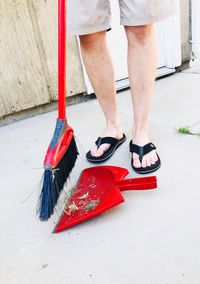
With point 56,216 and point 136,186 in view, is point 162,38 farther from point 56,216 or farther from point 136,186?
point 56,216

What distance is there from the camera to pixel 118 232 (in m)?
0.78

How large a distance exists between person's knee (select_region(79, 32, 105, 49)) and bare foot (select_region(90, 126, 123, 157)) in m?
0.32

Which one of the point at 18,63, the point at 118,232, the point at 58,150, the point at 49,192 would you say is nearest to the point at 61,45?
the point at 58,150

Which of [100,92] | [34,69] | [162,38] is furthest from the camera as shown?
[162,38]

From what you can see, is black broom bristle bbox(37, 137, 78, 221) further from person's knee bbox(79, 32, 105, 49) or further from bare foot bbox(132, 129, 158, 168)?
person's knee bbox(79, 32, 105, 49)

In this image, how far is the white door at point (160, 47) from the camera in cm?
183

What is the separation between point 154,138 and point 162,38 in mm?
1068

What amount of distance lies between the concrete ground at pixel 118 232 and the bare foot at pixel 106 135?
0.05 meters

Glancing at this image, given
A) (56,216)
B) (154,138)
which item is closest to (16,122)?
(154,138)

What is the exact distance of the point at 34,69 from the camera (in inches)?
64.2

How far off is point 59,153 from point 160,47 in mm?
1503

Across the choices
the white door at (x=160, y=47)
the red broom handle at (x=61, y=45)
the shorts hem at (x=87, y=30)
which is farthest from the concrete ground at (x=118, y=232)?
the white door at (x=160, y=47)

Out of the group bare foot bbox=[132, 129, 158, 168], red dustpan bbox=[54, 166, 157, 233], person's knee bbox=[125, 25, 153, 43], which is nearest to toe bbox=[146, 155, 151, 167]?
bare foot bbox=[132, 129, 158, 168]

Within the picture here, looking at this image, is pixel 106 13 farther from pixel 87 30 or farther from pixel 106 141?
pixel 106 141
